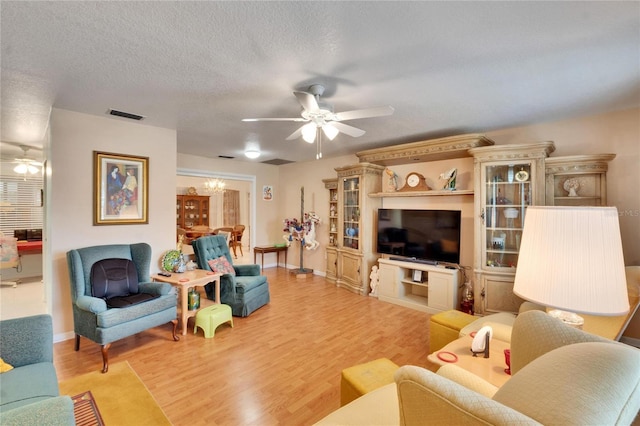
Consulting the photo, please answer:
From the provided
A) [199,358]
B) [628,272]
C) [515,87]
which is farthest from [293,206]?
[628,272]

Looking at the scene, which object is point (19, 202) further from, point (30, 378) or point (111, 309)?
point (30, 378)

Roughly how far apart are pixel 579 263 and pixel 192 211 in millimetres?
10554

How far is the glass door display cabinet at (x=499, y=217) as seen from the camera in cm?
339

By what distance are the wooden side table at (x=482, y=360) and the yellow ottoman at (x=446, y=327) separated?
60 cm

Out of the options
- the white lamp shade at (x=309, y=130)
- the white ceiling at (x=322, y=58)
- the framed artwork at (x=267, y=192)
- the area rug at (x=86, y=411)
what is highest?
the white ceiling at (x=322, y=58)

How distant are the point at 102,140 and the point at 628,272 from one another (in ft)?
18.5

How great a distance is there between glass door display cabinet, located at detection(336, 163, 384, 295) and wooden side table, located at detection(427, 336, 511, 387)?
2954 mm

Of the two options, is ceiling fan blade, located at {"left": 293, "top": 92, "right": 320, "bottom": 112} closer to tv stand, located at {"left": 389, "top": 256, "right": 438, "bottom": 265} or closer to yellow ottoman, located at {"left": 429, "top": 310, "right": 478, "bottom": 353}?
yellow ottoman, located at {"left": 429, "top": 310, "right": 478, "bottom": 353}

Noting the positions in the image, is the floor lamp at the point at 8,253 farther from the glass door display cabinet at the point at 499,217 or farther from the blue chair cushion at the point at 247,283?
the glass door display cabinet at the point at 499,217

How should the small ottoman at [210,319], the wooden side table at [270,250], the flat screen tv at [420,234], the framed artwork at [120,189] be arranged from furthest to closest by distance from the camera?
the wooden side table at [270,250] < the flat screen tv at [420,234] < the framed artwork at [120,189] < the small ottoman at [210,319]

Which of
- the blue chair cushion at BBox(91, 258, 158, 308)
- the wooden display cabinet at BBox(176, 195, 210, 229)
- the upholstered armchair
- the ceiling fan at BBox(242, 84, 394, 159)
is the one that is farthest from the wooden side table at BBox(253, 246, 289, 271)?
the wooden display cabinet at BBox(176, 195, 210, 229)

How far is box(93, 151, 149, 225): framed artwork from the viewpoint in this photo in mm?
3307

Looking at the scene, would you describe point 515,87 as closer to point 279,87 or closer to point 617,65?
point 617,65

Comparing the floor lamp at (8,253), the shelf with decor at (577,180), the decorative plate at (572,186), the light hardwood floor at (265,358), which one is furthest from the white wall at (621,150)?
the floor lamp at (8,253)
